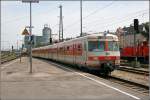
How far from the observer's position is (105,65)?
24.2 m

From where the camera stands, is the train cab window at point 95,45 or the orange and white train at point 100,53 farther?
the train cab window at point 95,45

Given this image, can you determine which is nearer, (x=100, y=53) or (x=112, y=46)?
(x=100, y=53)

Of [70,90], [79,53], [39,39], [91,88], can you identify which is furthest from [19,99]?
[39,39]

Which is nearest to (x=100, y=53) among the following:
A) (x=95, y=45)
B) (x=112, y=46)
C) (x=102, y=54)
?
(x=102, y=54)

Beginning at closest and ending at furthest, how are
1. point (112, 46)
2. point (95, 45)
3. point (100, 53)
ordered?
point (100, 53), point (95, 45), point (112, 46)

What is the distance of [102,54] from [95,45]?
78 centimetres

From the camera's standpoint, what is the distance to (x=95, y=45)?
2520cm

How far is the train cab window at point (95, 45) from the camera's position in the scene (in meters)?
25.1

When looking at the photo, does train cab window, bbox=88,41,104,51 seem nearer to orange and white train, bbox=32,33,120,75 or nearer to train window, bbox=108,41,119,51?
orange and white train, bbox=32,33,120,75

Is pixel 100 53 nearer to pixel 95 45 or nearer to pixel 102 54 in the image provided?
pixel 102 54

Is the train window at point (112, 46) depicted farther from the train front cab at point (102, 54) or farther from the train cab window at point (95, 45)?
the train cab window at point (95, 45)

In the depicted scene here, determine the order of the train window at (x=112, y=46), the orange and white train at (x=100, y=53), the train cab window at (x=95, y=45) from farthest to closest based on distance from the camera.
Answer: the train window at (x=112, y=46) < the train cab window at (x=95, y=45) < the orange and white train at (x=100, y=53)

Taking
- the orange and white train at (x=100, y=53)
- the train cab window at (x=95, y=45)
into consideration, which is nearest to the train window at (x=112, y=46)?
the orange and white train at (x=100, y=53)

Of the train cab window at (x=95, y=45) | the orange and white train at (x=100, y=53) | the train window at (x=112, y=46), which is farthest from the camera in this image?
the train window at (x=112, y=46)
